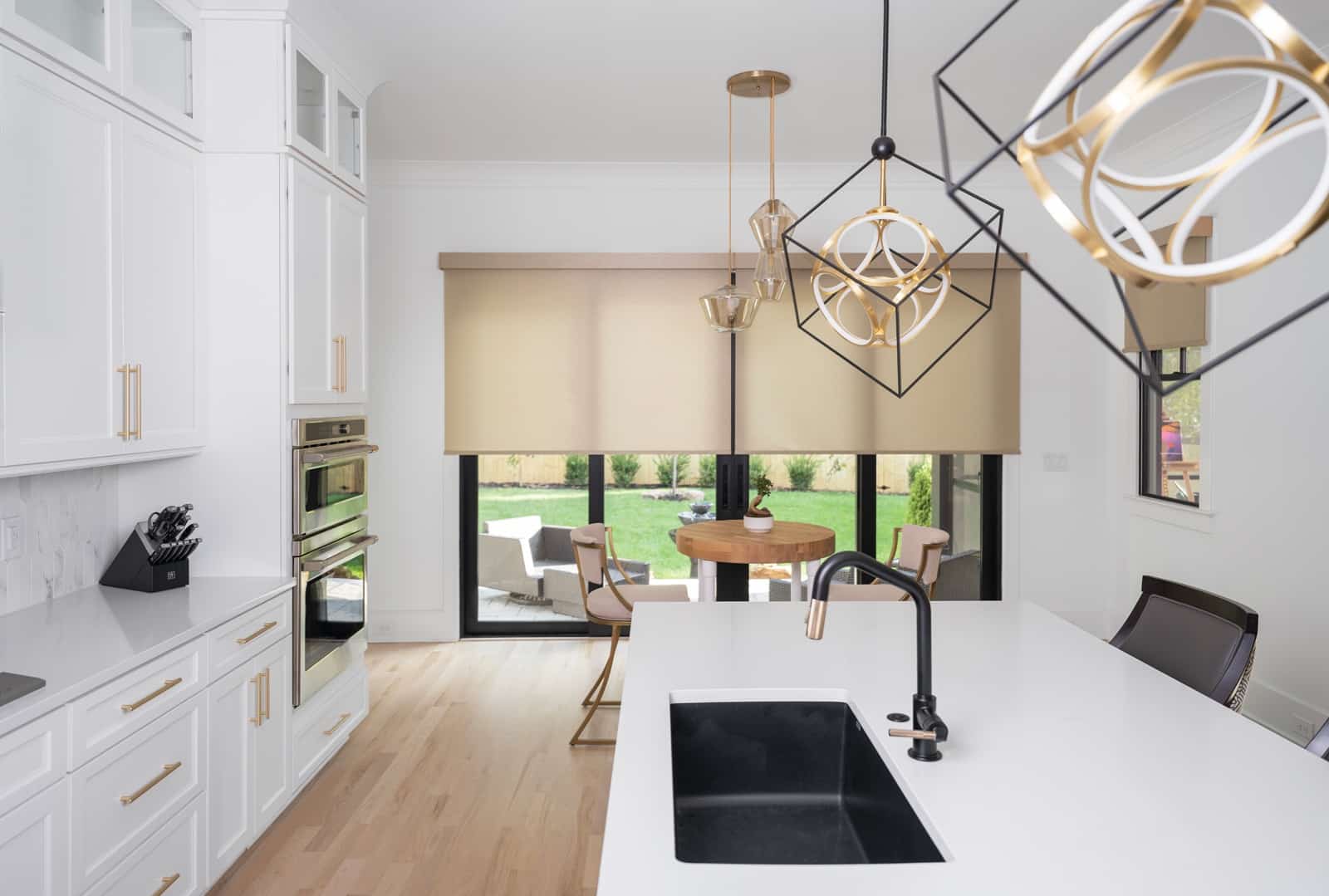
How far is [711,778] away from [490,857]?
4.33 feet

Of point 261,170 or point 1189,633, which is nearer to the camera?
point 1189,633

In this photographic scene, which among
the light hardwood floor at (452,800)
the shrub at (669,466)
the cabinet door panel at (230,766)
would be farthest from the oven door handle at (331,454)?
the shrub at (669,466)

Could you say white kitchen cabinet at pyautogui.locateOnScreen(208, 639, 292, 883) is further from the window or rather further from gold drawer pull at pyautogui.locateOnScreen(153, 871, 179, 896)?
the window

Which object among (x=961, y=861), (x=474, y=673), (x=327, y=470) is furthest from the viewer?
(x=474, y=673)

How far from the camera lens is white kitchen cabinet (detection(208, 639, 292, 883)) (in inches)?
93.2

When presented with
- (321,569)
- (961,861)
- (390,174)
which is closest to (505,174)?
(390,174)

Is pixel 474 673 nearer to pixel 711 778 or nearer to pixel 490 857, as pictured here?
pixel 490 857

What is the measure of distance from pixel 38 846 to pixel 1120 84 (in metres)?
2.21

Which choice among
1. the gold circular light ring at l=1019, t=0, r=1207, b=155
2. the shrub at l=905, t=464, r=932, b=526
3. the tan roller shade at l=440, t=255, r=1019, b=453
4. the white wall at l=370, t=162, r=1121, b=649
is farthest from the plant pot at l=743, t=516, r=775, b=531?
the gold circular light ring at l=1019, t=0, r=1207, b=155

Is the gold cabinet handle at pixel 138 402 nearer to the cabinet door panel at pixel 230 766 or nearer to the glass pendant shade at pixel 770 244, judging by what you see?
the cabinet door panel at pixel 230 766

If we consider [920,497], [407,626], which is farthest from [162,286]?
Result: [920,497]

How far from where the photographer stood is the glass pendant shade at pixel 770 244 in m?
3.10

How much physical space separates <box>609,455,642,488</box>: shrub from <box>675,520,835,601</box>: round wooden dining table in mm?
990

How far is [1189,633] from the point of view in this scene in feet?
6.97
